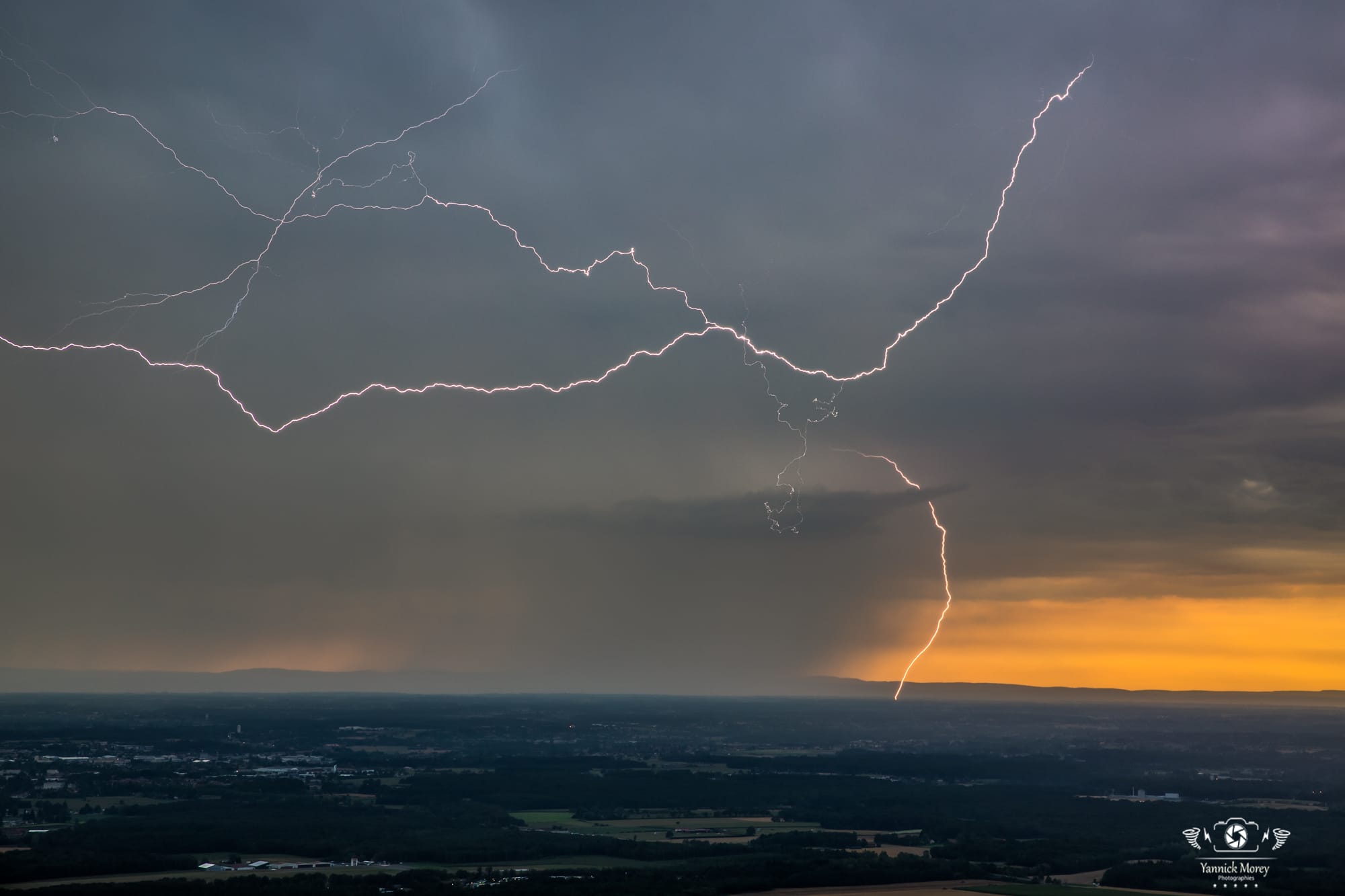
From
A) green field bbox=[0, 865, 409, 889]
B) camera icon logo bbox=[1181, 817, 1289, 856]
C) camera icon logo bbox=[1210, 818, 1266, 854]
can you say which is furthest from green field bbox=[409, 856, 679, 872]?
camera icon logo bbox=[1210, 818, 1266, 854]

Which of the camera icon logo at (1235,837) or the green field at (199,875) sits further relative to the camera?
the camera icon logo at (1235,837)

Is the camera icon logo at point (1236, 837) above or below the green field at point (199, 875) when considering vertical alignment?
above

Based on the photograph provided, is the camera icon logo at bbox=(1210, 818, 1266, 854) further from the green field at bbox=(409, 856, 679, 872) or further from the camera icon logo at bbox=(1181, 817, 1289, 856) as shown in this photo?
the green field at bbox=(409, 856, 679, 872)

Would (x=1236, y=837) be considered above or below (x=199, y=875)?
above

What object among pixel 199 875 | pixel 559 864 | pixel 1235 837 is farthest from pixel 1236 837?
pixel 199 875

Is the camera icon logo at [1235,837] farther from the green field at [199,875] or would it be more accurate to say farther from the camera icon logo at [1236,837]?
the green field at [199,875]

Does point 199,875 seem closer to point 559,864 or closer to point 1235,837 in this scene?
point 559,864

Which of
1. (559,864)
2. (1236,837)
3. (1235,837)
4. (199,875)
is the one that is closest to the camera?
(199,875)

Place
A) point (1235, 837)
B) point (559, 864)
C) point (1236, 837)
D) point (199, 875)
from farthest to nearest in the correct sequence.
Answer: point (1235, 837) → point (1236, 837) → point (559, 864) → point (199, 875)

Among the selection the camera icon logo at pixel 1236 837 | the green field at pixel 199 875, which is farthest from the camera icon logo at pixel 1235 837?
the green field at pixel 199 875

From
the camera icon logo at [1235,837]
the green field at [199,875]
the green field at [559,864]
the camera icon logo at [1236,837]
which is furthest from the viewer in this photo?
the camera icon logo at [1236,837]

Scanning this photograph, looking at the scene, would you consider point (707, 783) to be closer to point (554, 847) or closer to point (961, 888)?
point (554, 847)
